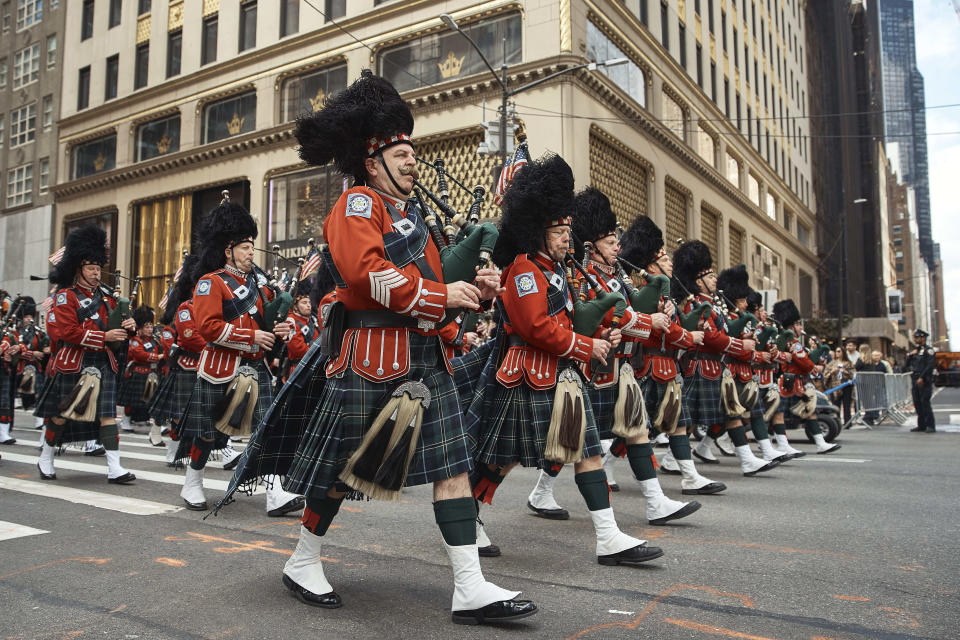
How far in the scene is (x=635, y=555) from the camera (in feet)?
A: 13.4

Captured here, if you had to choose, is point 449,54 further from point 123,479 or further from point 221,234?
point 123,479

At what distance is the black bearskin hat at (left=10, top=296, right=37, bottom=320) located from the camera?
13.7 meters

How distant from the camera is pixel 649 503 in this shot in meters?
5.32

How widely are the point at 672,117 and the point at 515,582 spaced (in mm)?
27103

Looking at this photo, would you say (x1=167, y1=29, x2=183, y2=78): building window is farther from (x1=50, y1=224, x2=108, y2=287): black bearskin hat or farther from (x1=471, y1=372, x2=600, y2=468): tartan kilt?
(x1=471, y1=372, x2=600, y2=468): tartan kilt

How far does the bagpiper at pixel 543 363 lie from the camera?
4125mm

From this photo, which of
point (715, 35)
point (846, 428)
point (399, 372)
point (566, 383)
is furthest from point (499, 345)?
point (715, 35)

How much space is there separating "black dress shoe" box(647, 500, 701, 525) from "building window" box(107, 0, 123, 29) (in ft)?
118

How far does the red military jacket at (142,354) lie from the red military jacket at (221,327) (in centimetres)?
747

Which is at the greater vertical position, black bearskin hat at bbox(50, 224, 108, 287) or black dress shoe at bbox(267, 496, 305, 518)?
black bearskin hat at bbox(50, 224, 108, 287)

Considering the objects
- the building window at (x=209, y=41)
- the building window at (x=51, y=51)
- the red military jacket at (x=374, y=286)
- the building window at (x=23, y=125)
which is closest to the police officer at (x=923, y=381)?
the red military jacket at (x=374, y=286)

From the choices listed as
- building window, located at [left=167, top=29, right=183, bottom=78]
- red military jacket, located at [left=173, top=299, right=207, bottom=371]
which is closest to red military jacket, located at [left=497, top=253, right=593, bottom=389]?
red military jacket, located at [left=173, top=299, right=207, bottom=371]

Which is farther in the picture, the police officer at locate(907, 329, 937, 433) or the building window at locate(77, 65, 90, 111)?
the building window at locate(77, 65, 90, 111)

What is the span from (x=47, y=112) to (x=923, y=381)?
126 feet
